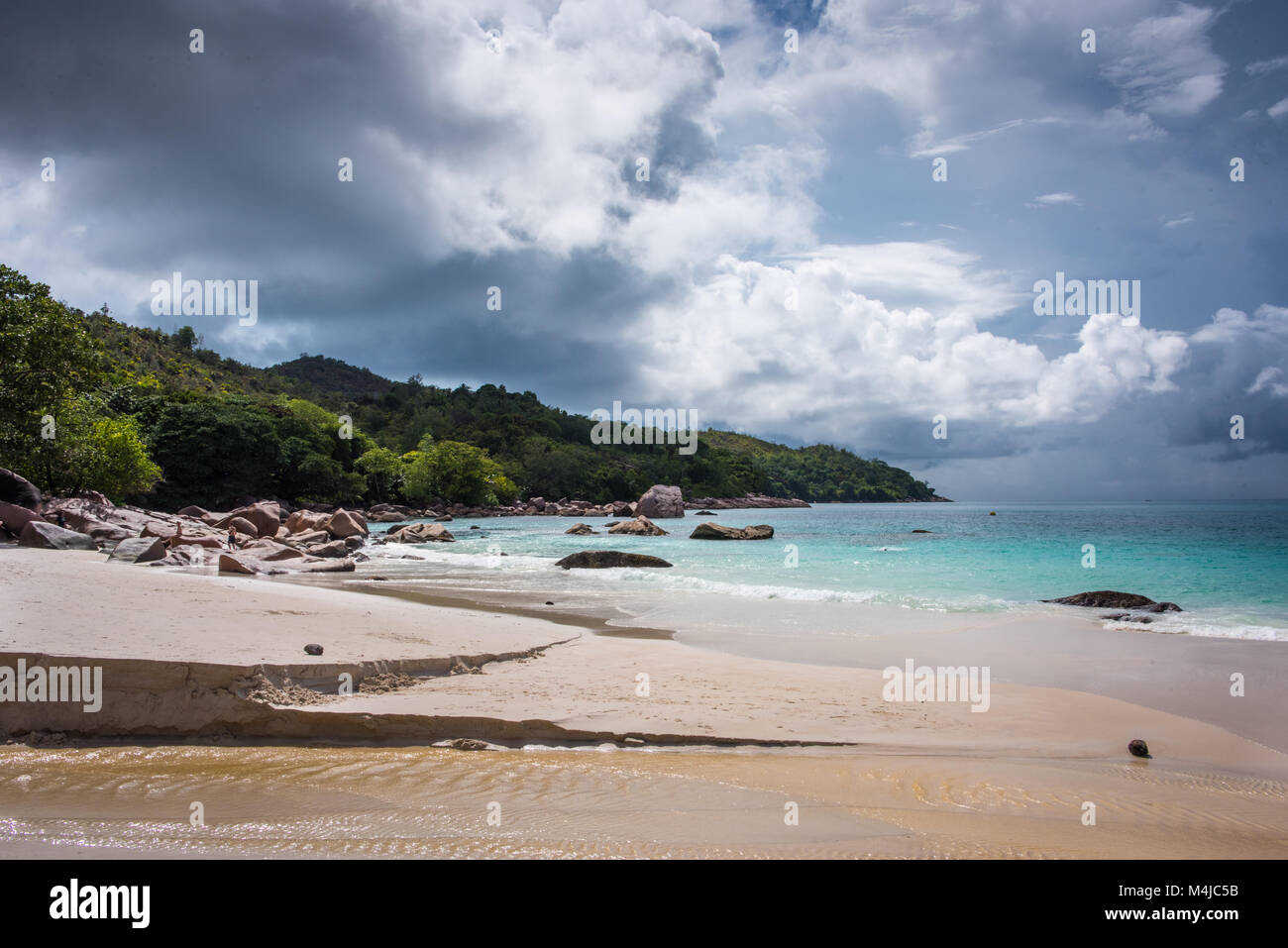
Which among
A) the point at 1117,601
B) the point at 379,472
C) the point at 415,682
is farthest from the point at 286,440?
the point at 1117,601

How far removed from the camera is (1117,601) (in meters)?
13.3

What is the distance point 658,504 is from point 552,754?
53.3m

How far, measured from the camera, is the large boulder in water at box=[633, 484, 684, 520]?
→ 5788 centimetres

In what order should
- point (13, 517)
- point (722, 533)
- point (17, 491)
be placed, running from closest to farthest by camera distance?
point (13, 517), point (17, 491), point (722, 533)

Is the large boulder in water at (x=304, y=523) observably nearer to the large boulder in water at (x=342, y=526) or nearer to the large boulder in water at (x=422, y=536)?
the large boulder in water at (x=342, y=526)

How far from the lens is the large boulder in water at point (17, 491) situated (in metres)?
17.7

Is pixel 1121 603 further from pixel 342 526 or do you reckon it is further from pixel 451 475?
pixel 451 475

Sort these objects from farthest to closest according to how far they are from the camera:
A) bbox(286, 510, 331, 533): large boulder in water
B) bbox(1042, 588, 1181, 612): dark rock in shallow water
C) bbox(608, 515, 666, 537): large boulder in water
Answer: bbox(608, 515, 666, 537): large boulder in water → bbox(286, 510, 331, 533): large boulder in water → bbox(1042, 588, 1181, 612): dark rock in shallow water

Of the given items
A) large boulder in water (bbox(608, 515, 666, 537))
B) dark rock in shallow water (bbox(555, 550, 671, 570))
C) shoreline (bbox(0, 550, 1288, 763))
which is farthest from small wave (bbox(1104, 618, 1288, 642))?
large boulder in water (bbox(608, 515, 666, 537))

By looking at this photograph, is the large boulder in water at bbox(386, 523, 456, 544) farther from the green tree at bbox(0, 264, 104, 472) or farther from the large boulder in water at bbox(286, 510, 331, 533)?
the green tree at bbox(0, 264, 104, 472)

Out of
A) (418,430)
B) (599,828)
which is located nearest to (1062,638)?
(599,828)

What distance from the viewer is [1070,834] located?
368 centimetres

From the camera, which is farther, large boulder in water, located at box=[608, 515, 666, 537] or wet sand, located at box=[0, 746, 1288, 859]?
large boulder in water, located at box=[608, 515, 666, 537]

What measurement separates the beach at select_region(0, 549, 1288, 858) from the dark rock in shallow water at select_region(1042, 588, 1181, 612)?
217 inches
